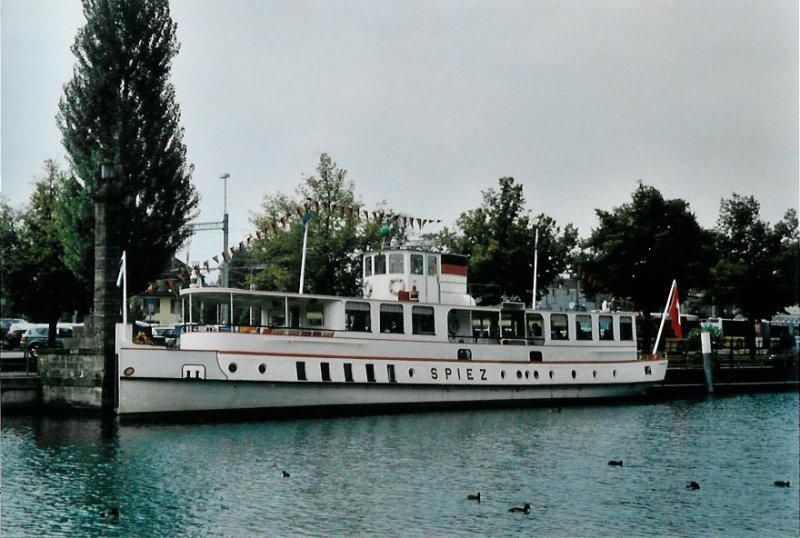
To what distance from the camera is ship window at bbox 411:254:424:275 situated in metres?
39.2

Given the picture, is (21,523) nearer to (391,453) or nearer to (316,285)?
(391,453)

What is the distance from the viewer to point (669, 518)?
20797 mm

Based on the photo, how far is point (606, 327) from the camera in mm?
43469

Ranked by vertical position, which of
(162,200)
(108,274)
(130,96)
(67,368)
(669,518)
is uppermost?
(130,96)

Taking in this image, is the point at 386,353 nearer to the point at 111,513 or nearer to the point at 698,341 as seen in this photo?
the point at 111,513

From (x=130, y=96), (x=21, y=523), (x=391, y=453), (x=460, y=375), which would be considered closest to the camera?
(x=21, y=523)

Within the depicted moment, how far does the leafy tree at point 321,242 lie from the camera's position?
51.5 m

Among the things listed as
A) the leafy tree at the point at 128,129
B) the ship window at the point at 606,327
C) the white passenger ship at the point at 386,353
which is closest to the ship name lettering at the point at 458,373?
the white passenger ship at the point at 386,353

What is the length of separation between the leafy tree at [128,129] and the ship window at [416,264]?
11734 millimetres

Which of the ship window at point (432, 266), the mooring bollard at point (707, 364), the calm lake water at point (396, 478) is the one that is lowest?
the calm lake water at point (396, 478)

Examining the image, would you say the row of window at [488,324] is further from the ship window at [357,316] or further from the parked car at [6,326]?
the parked car at [6,326]

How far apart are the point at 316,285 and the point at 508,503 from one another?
102ft

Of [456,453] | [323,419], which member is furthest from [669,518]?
[323,419]

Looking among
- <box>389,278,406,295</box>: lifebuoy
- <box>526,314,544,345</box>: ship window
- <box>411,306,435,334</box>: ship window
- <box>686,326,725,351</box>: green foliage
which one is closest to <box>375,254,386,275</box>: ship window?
<box>389,278,406,295</box>: lifebuoy
